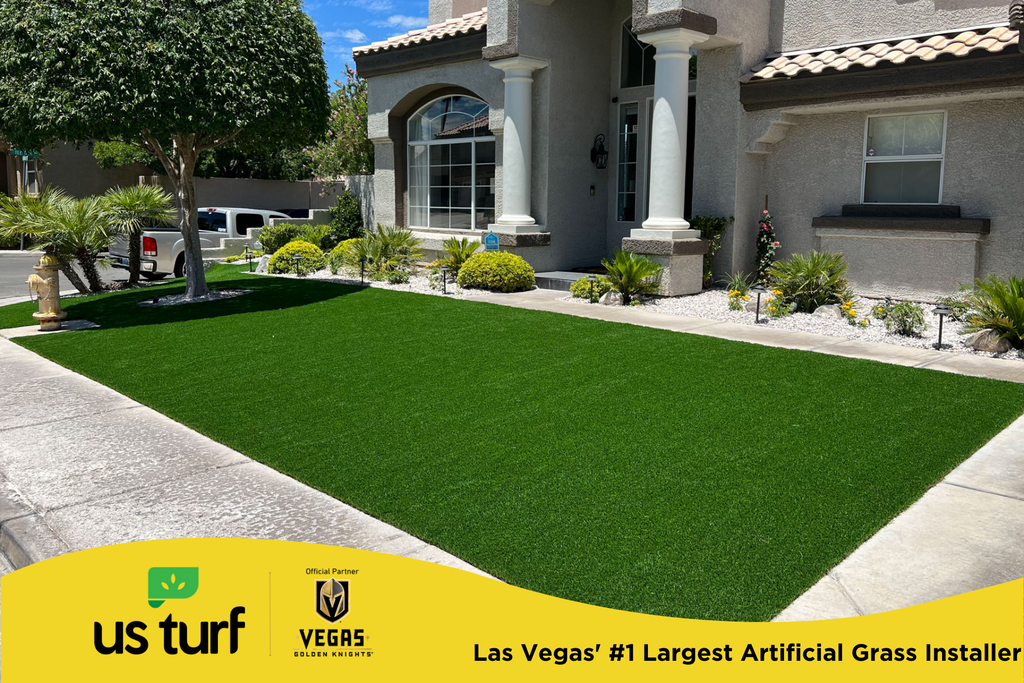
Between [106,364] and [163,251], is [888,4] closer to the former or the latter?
[106,364]

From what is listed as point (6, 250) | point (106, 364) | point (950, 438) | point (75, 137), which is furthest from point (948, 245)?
point (6, 250)

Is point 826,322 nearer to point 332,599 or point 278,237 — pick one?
point 332,599

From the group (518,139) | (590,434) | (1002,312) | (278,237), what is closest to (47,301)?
(518,139)

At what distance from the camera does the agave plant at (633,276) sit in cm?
1199

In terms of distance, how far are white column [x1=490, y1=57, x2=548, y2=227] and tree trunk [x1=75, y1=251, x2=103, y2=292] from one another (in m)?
7.25

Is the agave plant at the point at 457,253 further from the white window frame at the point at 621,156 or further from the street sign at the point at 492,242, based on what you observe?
the white window frame at the point at 621,156

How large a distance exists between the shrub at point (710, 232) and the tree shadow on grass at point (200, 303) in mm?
5592

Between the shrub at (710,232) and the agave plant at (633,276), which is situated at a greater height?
the shrub at (710,232)

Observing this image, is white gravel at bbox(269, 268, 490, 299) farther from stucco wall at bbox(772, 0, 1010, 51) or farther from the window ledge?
stucco wall at bbox(772, 0, 1010, 51)

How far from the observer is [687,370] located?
7781mm

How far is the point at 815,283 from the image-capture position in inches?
432

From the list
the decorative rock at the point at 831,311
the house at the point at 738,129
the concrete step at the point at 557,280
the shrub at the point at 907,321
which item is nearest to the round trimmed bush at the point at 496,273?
the concrete step at the point at 557,280

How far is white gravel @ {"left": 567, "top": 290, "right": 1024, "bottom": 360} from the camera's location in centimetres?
923

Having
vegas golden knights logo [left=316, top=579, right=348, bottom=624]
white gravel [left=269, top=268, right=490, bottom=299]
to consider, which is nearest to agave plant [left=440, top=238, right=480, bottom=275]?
white gravel [left=269, top=268, right=490, bottom=299]
